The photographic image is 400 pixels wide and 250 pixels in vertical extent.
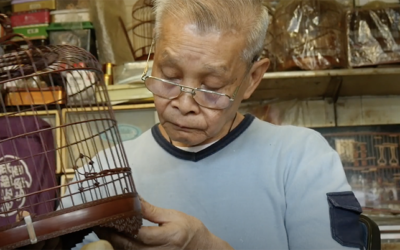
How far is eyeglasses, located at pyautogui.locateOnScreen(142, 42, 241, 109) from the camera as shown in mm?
800

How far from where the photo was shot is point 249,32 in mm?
837

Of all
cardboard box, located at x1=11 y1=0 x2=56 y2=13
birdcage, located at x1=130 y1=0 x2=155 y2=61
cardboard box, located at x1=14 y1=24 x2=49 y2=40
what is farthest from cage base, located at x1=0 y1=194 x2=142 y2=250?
cardboard box, located at x1=11 y1=0 x2=56 y2=13

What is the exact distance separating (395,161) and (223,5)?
1346 mm

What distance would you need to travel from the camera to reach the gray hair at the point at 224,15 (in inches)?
31.2

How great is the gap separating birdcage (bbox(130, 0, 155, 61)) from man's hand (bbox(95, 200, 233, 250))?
1.43 metres

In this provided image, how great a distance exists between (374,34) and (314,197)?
3.86 ft

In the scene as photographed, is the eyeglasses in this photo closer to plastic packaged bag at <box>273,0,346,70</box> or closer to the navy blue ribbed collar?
the navy blue ribbed collar

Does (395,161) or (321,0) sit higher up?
(321,0)

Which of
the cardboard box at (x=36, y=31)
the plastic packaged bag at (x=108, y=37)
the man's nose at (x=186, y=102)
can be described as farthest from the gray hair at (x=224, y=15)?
the cardboard box at (x=36, y=31)

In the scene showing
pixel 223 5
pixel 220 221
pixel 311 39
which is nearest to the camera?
pixel 223 5

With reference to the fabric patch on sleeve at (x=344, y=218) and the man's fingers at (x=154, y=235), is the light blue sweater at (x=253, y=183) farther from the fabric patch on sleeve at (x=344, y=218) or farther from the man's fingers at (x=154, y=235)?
the man's fingers at (x=154, y=235)

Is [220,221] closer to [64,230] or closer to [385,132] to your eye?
[64,230]

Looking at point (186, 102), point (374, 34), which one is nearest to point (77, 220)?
point (186, 102)

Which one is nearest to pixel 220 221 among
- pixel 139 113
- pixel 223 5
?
pixel 223 5
